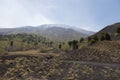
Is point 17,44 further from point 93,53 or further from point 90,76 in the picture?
point 90,76

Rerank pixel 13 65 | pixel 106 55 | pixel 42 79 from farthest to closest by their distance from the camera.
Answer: pixel 106 55 → pixel 13 65 → pixel 42 79

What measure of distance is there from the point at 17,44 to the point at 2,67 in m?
155

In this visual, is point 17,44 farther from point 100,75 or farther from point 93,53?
point 100,75

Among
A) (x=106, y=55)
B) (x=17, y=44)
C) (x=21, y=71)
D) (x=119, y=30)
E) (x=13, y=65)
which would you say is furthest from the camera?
(x=17, y=44)

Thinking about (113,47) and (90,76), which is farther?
(113,47)

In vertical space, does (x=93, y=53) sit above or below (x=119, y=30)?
below

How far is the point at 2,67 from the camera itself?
2756 cm

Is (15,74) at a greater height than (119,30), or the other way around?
(119,30)

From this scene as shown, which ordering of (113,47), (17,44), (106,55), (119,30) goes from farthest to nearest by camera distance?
1. (17,44)
2. (119,30)
3. (113,47)
4. (106,55)

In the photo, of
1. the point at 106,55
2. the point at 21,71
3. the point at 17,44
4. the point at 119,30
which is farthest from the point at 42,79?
the point at 17,44

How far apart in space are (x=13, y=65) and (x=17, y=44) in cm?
15427

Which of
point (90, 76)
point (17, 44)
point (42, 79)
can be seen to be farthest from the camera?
point (17, 44)

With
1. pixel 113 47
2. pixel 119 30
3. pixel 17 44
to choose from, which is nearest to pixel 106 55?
pixel 113 47

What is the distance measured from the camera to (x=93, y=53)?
178 ft
